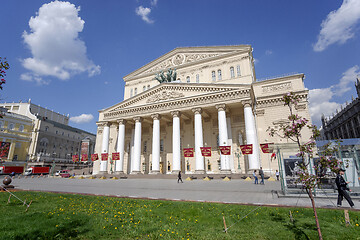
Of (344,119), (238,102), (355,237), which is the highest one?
(344,119)

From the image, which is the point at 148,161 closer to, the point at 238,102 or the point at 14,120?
the point at 238,102

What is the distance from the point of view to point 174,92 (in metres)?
35.9

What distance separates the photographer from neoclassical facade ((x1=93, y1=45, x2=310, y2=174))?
3111 cm

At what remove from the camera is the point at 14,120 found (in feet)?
180

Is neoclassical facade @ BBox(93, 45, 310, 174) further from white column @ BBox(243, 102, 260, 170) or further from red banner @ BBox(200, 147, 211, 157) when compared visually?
red banner @ BBox(200, 147, 211, 157)

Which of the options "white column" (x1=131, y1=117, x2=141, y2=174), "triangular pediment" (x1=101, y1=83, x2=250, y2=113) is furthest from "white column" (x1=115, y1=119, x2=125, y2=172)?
"triangular pediment" (x1=101, y1=83, x2=250, y2=113)

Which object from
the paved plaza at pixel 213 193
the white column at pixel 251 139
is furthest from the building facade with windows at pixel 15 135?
the white column at pixel 251 139

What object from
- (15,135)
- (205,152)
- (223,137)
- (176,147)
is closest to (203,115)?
(223,137)

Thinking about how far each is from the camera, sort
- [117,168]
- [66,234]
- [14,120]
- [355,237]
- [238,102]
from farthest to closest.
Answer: [14,120] → [117,168] → [238,102] → [66,234] → [355,237]

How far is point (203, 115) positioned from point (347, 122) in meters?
56.5

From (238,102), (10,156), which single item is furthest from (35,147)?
(238,102)

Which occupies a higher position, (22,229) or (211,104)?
(211,104)

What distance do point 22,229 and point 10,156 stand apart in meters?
58.8

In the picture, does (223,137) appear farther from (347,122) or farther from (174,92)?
(347,122)
